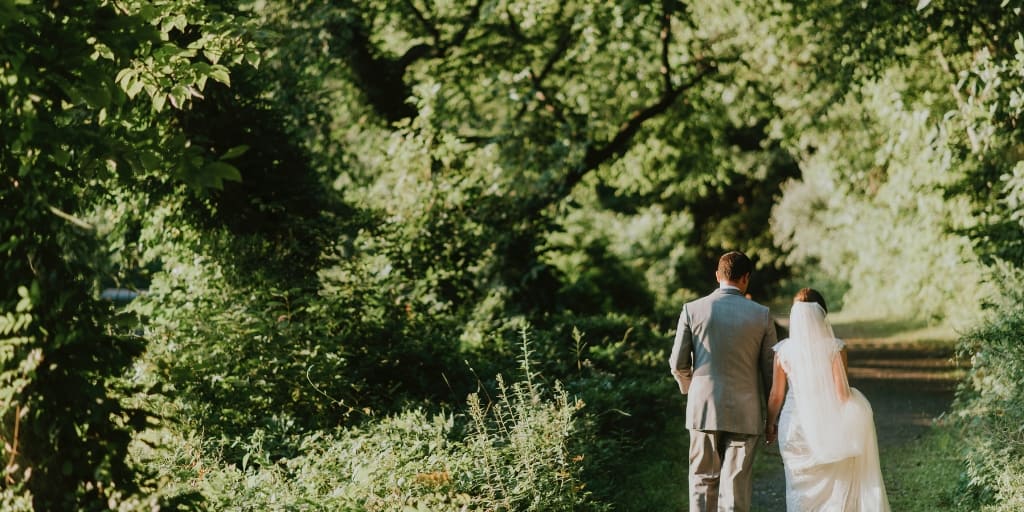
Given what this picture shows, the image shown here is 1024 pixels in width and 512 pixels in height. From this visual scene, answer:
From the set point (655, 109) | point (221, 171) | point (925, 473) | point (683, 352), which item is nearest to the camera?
point (221, 171)

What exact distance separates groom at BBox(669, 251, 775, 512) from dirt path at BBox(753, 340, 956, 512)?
2.19 meters

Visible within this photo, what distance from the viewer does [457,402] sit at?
29.6 ft

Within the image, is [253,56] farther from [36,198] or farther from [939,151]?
[939,151]

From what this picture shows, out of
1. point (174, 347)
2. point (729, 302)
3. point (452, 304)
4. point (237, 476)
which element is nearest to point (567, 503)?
point (729, 302)

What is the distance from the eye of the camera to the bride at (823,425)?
20.4 ft

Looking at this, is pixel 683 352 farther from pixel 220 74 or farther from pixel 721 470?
pixel 220 74

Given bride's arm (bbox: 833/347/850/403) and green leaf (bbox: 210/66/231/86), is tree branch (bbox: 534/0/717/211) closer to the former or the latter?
bride's arm (bbox: 833/347/850/403)

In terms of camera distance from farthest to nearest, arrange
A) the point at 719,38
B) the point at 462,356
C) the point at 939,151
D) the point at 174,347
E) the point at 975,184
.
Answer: the point at 719,38 → the point at 975,184 → the point at 939,151 → the point at 462,356 → the point at 174,347

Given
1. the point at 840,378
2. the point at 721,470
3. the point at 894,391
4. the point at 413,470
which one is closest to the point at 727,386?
the point at 721,470

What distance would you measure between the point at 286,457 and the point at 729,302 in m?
3.65

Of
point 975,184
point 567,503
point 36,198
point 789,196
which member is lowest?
point 567,503

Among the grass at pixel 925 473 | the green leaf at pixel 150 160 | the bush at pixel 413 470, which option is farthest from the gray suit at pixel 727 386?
the green leaf at pixel 150 160

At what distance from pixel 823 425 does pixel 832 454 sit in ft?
0.61

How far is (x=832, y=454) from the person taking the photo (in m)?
6.18
